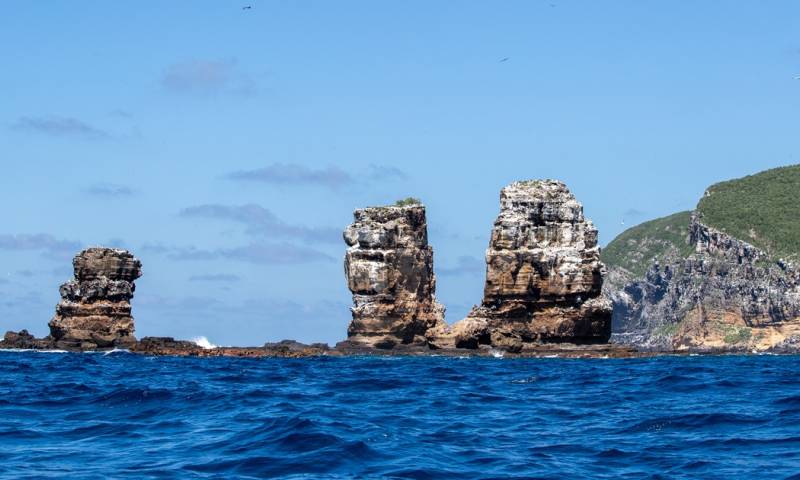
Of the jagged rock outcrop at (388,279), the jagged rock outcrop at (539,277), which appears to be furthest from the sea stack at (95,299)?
the jagged rock outcrop at (539,277)

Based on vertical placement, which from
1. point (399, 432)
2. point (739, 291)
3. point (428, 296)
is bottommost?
point (399, 432)

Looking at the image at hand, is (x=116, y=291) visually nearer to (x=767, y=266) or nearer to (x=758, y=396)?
(x=758, y=396)

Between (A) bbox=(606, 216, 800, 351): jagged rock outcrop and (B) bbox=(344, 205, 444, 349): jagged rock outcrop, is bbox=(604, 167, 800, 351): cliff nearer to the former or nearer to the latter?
(A) bbox=(606, 216, 800, 351): jagged rock outcrop

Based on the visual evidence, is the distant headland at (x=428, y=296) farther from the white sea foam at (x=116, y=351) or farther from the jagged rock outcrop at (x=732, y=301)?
the jagged rock outcrop at (x=732, y=301)

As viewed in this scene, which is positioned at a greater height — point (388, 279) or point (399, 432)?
point (388, 279)

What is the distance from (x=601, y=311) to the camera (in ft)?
350

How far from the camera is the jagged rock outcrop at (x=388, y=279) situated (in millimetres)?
114812

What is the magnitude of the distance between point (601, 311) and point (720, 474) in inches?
3359

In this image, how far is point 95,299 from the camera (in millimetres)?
117188

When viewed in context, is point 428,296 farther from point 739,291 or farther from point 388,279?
point 739,291

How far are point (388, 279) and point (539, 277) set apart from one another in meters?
16.0

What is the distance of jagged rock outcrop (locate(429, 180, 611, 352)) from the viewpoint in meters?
107

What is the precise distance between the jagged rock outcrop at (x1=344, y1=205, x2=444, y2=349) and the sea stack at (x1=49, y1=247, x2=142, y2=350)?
72.7 ft

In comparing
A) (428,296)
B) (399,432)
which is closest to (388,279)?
(428,296)
